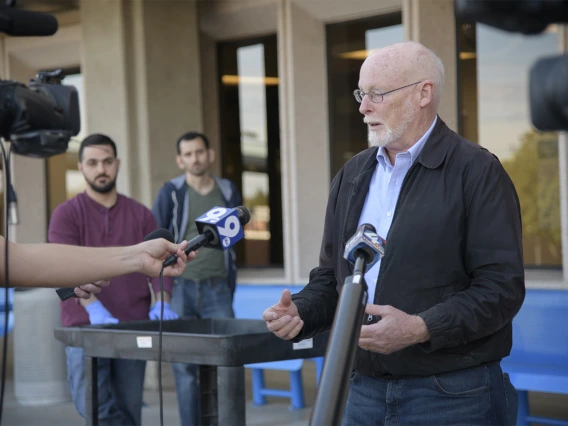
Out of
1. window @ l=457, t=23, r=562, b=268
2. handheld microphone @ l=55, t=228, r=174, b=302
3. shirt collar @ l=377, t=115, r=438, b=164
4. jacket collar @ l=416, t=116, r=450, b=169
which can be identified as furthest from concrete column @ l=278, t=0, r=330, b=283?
jacket collar @ l=416, t=116, r=450, b=169

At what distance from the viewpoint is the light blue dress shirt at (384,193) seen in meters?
2.98

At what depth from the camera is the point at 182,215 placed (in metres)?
6.48

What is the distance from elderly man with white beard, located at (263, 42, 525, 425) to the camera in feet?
9.00

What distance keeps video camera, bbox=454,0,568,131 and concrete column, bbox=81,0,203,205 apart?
7003mm

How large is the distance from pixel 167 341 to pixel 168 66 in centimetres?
512

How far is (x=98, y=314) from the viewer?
5.18 metres

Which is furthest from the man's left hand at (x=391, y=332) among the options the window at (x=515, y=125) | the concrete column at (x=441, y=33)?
the window at (x=515, y=125)

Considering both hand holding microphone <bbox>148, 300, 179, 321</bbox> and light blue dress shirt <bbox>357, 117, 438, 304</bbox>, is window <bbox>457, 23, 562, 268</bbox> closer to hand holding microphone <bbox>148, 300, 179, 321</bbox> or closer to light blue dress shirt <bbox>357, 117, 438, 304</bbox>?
hand holding microphone <bbox>148, 300, 179, 321</bbox>

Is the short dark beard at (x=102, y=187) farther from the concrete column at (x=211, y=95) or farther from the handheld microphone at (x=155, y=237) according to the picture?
the concrete column at (x=211, y=95)

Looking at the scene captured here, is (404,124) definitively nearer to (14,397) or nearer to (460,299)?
(460,299)

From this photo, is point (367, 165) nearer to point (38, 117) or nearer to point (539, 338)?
point (38, 117)

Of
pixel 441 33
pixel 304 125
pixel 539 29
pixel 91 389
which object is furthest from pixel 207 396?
pixel 304 125

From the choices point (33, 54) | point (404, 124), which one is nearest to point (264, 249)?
point (33, 54)

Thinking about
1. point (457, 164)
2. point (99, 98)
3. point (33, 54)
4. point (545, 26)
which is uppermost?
point (33, 54)
